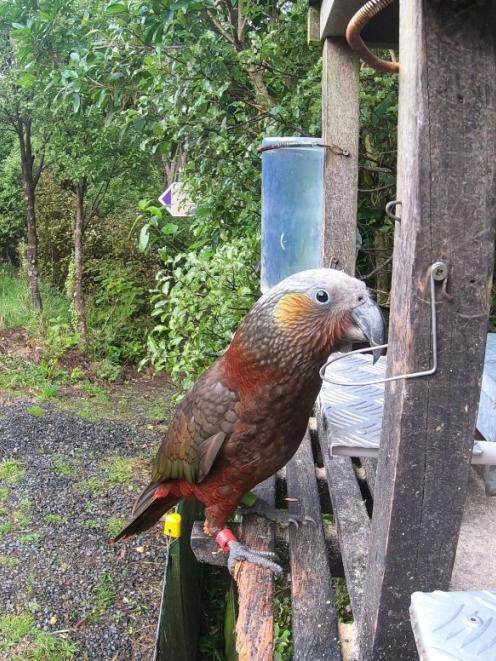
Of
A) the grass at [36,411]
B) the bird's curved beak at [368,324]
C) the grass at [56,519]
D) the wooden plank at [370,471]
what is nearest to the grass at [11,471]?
the grass at [56,519]

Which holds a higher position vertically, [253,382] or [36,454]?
[253,382]

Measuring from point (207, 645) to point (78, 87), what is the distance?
3.98m

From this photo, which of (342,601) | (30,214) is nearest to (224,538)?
(342,601)

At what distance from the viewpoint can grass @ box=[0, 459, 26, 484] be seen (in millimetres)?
5089

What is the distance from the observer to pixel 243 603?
186 centimetres

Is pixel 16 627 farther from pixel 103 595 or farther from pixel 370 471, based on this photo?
pixel 370 471

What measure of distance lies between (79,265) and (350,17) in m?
5.65

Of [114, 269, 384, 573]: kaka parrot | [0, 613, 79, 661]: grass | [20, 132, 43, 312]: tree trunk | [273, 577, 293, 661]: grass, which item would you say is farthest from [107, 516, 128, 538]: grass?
[20, 132, 43, 312]: tree trunk

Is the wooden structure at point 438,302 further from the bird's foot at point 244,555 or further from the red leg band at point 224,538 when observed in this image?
the red leg band at point 224,538

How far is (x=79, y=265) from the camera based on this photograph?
755 cm

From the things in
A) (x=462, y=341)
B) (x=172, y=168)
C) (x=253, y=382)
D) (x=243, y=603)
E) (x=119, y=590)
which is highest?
(x=172, y=168)

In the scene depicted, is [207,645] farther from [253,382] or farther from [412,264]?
[412,264]

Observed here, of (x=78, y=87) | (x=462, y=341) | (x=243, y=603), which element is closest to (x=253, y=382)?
(x=243, y=603)

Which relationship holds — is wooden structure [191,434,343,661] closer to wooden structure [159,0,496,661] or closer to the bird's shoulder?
wooden structure [159,0,496,661]
